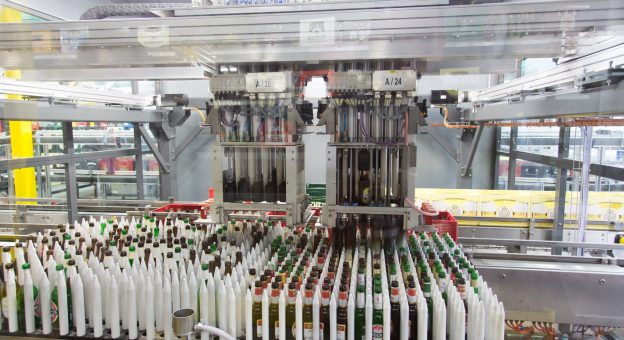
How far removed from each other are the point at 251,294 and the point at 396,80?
122 centimetres

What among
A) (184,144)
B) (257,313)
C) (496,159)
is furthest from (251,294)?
(496,159)

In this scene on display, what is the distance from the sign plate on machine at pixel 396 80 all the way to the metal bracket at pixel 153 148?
13.1 feet

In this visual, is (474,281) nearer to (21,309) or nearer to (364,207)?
(364,207)

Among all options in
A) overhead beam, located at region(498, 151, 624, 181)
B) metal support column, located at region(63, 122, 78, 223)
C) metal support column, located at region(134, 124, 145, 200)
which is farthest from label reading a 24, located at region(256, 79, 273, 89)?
metal support column, located at region(134, 124, 145, 200)

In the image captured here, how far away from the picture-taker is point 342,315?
4.58 ft

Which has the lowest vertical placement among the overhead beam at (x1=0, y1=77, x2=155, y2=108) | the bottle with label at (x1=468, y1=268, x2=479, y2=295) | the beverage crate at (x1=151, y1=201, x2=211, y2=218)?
the bottle with label at (x1=468, y1=268, x2=479, y2=295)

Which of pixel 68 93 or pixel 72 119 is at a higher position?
pixel 68 93

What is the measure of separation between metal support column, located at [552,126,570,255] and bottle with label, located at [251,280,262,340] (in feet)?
10.5

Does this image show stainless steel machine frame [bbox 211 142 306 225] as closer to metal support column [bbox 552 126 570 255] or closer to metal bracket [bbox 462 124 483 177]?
metal support column [bbox 552 126 570 255]

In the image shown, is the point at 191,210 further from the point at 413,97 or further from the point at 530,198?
the point at 530,198

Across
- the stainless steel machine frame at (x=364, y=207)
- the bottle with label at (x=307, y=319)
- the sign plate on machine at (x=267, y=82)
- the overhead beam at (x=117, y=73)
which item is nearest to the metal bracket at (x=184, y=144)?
the overhead beam at (x=117, y=73)

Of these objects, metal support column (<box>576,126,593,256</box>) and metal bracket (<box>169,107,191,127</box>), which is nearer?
metal support column (<box>576,126,593,256</box>)

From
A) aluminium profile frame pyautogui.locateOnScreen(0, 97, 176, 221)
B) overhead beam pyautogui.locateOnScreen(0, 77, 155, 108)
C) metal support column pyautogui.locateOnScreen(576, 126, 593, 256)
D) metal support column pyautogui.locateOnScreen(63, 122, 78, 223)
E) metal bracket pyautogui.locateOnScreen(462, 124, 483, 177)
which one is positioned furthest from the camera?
metal bracket pyautogui.locateOnScreen(462, 124, 483, 177)

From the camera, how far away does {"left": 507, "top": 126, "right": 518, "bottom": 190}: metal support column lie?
4781mm
